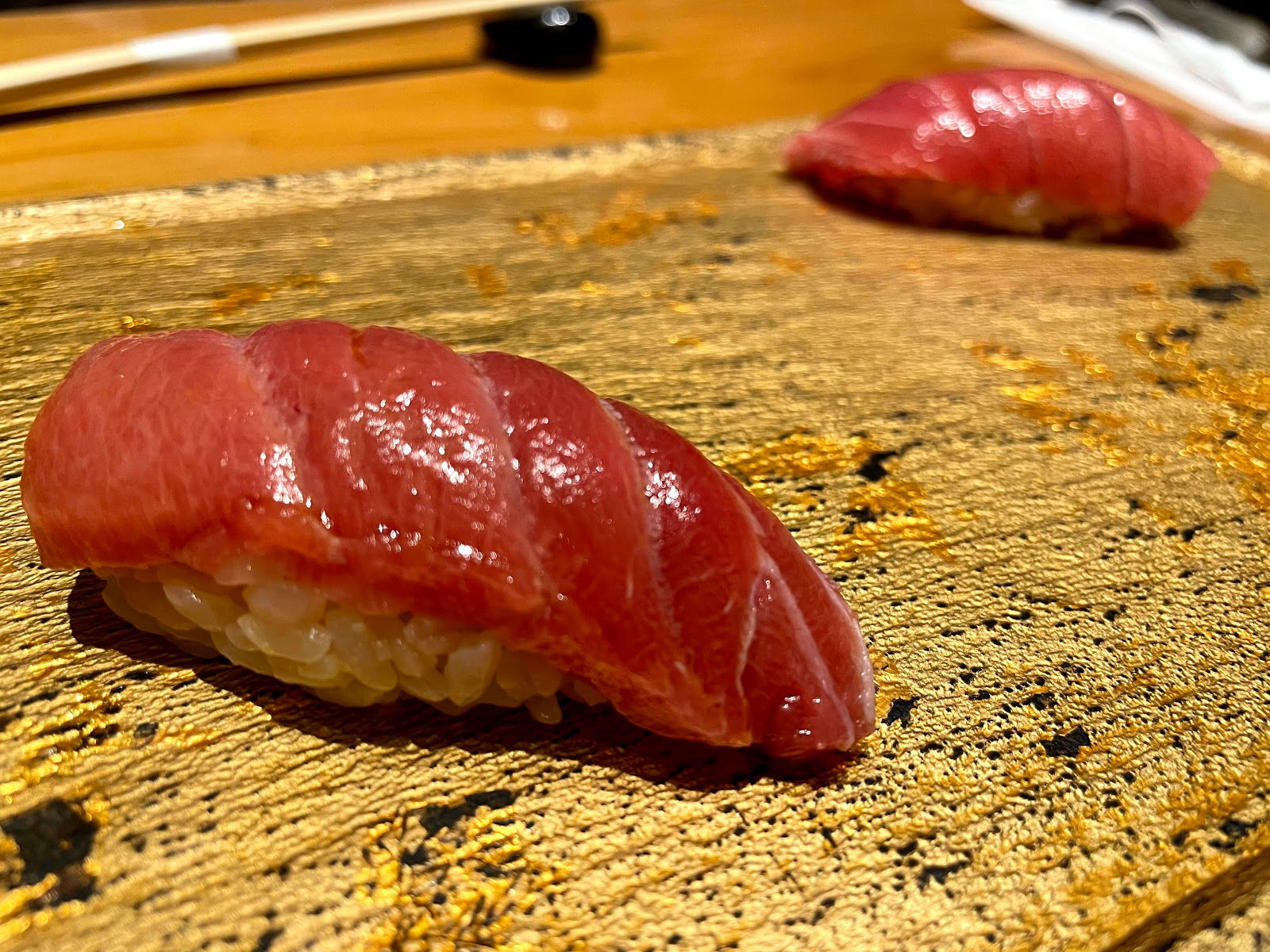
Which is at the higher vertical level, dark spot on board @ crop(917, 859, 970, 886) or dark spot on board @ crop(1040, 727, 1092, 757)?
dark spot on board @ crop(1040, 727, 1092, 757)

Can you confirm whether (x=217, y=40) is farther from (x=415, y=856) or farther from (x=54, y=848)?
(x=415, y=856)

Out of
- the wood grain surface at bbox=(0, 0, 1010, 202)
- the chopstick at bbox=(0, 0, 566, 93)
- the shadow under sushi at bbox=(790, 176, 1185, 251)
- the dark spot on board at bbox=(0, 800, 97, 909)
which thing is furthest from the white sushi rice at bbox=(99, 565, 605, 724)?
the chopstick at bbox=(0, 0, 566, 93)

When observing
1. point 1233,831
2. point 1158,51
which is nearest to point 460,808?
point 1233,831

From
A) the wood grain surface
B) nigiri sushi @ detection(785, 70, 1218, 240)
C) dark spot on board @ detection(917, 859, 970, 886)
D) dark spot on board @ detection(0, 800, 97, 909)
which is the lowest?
dark spot on board @ detection(917, 859, 970, 886)

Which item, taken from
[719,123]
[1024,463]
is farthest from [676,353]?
[719,123]

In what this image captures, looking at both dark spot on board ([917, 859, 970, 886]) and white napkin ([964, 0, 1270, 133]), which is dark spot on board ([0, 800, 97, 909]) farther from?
white napkin ([964, 0, 1270, 133])

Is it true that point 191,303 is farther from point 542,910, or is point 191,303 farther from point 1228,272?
point 1228,272

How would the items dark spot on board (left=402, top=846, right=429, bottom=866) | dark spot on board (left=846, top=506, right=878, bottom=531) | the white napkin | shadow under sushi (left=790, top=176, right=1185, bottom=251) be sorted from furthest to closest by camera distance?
the white napkin < shadow under sushi (left=790, top=176, right=1185, bottom=251) < dark spot on board (left=846, top=506, right=878, bottom=531) < dark spot on board (left=402, top=846, right=429, bottom=866)
